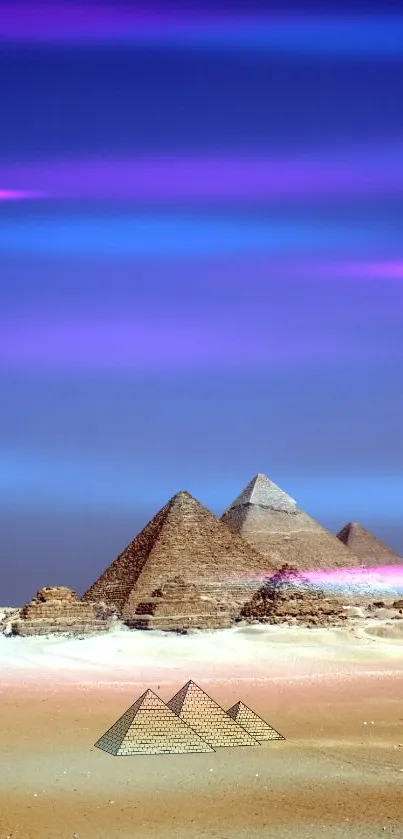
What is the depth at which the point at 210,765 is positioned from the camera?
13266mm

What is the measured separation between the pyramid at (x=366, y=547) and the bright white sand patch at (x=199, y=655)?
3276 cm

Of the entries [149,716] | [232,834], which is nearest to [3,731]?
[149,716]

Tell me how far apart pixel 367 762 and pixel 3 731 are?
530cm

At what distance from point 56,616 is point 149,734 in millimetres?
21875

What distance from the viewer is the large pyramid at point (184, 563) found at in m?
45.8

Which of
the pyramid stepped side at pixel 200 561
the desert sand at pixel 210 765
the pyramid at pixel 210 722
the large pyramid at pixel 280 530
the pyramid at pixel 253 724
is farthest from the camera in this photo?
the large pyramid at pixel 280 530

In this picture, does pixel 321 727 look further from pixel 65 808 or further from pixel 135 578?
pixel 135 578

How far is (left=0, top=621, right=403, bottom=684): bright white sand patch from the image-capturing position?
26.5m

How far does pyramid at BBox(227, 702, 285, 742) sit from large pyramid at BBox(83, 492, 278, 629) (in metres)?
24.8

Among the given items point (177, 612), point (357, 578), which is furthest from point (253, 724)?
point (357, 578)

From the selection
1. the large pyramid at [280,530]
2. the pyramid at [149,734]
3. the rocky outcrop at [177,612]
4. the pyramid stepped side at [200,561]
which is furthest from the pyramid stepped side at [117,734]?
the large pyramid at [280,530]

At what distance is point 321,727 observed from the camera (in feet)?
54.5

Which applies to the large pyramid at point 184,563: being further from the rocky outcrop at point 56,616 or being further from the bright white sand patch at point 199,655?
the bright white sand patch at point 199,655

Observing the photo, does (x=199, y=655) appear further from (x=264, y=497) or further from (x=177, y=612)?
(x=264, y=497)
